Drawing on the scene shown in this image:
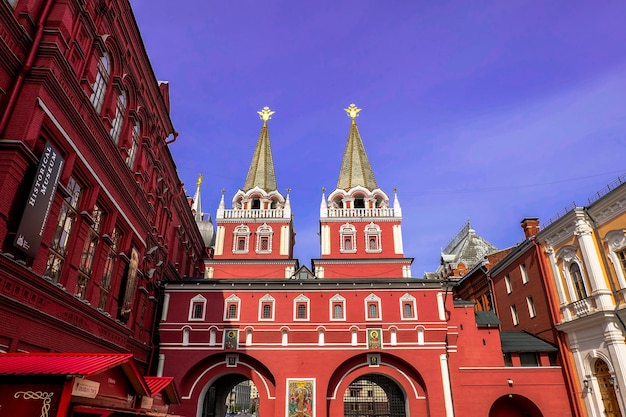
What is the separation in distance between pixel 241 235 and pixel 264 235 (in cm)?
223

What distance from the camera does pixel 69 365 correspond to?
22.9 ft

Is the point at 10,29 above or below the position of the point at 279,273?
below

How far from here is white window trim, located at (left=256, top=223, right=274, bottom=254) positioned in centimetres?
4125

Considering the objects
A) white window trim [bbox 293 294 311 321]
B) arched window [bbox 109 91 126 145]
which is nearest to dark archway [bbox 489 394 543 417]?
white window trim [bbox 293 294 311 321]

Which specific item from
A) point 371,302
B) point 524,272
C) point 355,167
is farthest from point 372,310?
point 355,167

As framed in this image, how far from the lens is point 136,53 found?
20750 millimetres

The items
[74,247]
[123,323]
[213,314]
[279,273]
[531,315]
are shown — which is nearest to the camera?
[74,247]

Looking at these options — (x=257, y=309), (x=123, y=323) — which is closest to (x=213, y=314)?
(x=257, y=309)

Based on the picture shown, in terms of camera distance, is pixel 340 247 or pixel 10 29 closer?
pixel 10 29

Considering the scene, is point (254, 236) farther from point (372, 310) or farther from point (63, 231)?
point (63, 231)

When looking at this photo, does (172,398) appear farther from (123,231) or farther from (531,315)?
(531,315)

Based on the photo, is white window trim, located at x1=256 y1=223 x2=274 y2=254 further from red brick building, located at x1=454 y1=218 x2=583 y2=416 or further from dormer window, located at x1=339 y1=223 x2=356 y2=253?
red brick building, located at x1=454 y1=218 x2=583 y2=416

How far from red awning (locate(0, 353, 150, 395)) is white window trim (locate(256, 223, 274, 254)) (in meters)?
32.2

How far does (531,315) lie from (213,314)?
21.2 meters
